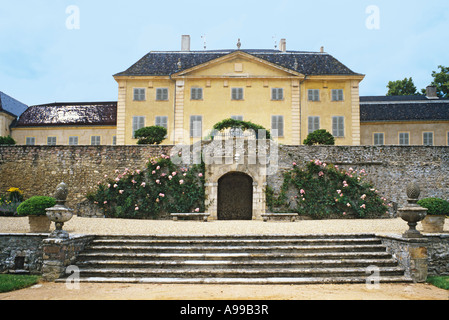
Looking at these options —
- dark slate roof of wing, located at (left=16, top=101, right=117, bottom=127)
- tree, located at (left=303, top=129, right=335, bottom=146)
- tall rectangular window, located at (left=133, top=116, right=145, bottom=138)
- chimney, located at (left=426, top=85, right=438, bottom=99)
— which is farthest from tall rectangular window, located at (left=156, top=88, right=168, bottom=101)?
chimney, located at (left=426, top=85, right=438, bottom=99)

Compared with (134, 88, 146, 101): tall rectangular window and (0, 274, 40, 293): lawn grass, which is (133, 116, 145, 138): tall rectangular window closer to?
(134, 88, 146, 101): tall rectangular window

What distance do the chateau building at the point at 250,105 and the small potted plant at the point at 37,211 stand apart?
13544 mm

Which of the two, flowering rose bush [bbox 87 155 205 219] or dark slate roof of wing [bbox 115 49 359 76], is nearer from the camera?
flowering rose bush [bbox 87 155 205 219]

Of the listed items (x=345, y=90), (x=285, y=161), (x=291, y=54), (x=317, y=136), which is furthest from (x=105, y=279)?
(x=291, y=54)

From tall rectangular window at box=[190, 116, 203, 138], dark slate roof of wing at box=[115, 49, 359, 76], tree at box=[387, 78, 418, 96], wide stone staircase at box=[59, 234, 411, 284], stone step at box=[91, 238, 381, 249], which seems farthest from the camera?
tree at box=[387, 78, 418, 96]

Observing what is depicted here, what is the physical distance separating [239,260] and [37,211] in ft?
18.7

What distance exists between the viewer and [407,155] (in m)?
17.1

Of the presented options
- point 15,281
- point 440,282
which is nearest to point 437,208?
point 440,282

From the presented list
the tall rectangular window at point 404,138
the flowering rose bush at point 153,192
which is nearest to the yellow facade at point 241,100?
the tall rectangular window at point 404,138

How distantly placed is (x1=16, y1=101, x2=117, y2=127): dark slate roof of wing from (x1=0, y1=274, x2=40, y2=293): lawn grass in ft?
62.2

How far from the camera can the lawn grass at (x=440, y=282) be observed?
745cm

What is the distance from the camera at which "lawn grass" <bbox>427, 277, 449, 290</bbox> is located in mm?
7454

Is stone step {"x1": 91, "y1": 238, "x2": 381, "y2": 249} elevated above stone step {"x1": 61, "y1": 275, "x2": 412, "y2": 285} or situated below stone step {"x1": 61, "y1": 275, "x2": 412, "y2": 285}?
above

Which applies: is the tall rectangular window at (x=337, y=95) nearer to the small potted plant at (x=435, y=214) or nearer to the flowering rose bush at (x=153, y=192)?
the flowering rose bush at (x=153, y=192)
